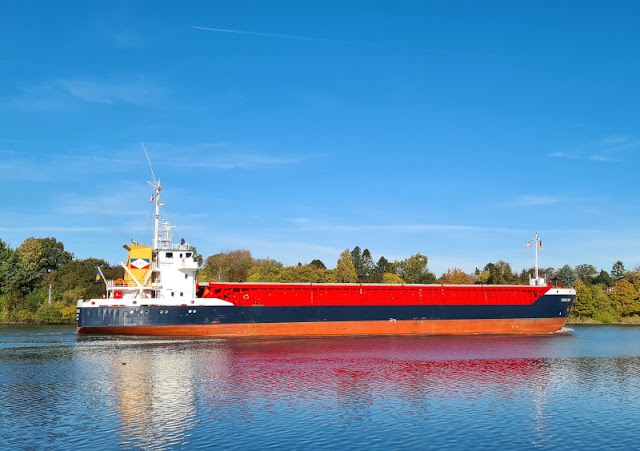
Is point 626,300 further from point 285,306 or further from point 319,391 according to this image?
point 319,391

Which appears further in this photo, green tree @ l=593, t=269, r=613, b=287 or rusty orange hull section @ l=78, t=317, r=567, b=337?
green tree @ l=593, t=269, r=613, b=287

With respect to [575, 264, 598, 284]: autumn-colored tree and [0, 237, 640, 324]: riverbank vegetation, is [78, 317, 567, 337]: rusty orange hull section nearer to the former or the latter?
[0, 237, 640, 324]: riverbank vegetation

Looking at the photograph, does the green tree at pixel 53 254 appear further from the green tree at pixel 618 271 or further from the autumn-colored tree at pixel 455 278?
the green tree at pixel 618 271

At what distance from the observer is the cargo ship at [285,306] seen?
2168 inches

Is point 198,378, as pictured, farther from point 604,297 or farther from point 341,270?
point 604,297

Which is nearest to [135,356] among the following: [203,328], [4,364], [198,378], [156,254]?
[4,364]

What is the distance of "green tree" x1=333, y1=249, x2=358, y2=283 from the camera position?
4747 inches

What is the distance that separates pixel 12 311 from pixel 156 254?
50.6 metres

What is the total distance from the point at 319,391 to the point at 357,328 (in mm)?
32472

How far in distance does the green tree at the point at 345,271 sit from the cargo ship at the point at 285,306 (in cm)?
5290

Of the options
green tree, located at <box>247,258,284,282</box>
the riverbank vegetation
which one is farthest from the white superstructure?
green tree, located at <box>247,258,284,282</box>

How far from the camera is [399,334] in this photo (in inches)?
2457

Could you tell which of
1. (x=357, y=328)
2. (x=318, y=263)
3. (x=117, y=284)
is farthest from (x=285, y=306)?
(x=318, y=263)

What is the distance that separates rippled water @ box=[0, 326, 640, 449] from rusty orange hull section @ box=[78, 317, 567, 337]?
7.53 m
